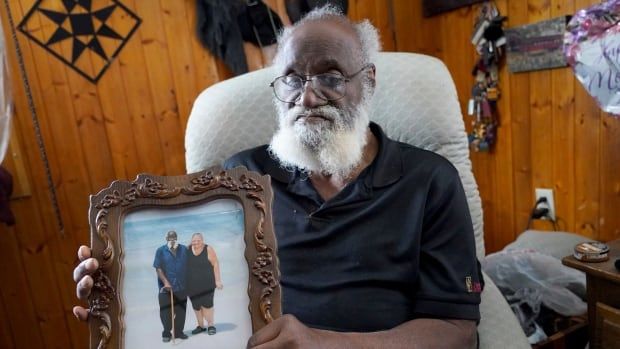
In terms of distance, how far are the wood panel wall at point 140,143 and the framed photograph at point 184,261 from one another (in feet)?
4.10

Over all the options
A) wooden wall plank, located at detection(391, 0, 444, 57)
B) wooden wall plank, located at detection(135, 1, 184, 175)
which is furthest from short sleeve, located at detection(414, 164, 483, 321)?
wooden wall plank, located at detection(391, 0, 444, 57)

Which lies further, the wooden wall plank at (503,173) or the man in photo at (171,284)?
the wooden wall plank at (503,173)

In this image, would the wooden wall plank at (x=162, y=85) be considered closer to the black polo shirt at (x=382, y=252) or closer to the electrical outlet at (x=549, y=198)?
the black polo shirt at (x=382, y=252)

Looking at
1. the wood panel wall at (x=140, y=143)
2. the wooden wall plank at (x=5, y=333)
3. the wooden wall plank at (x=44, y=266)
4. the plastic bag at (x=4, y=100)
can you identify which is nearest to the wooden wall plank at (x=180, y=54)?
the wood panel wall at (x=140, y=143)

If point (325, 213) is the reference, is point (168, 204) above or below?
above

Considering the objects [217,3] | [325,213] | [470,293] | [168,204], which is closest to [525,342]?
[470,293]

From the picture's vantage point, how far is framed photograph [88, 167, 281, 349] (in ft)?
2.07

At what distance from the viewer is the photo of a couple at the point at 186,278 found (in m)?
0.63

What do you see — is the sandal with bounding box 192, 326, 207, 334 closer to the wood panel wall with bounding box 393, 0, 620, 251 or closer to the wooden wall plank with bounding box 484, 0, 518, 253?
the wood panel wall with bounding box 393, 0, 620, 251

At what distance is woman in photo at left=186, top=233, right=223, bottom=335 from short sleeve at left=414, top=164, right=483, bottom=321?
0.41 metres

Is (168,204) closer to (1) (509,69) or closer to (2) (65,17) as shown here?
(2) (65,17)

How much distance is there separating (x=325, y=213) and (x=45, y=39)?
1.47 meters

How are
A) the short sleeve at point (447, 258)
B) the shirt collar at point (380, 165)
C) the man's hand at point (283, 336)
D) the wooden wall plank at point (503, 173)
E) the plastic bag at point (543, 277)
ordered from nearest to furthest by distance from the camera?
the man's hand at point (283, 336) < the short sleeve at point (447, 258) < the shirt collar at point (380, 165) < the plastic bag at point (543, 277) < the wooden wall plank at point (503, 173)

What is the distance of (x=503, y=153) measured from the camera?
1.85m
